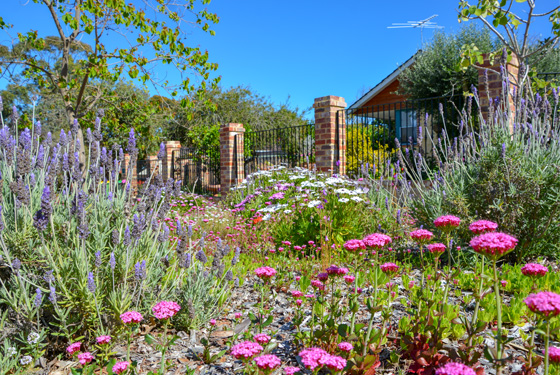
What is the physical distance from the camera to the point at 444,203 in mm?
4359

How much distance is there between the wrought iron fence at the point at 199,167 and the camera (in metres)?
16.0

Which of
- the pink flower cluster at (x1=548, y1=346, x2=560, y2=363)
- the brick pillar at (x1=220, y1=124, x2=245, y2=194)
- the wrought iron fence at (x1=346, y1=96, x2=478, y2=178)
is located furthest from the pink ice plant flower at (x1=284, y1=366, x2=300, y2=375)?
the brick pillar at (x1=220, y1=124, x2=245, y2=194)

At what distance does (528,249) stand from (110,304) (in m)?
3.97

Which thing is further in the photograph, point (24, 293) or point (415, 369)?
point (24, 293)

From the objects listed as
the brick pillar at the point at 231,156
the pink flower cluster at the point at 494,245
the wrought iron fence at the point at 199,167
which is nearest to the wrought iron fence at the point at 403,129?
the brick pillar at the point at 231,156

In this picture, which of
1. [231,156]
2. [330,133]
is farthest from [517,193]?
[231,156]

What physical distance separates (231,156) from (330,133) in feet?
14.3

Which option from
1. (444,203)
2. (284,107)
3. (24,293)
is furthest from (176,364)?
(284,107)

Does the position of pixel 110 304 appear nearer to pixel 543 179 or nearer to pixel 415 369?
pixel 415 369

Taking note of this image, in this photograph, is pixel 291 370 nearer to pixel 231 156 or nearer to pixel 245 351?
pixel 245 351

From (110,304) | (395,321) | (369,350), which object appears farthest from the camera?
(395,321)

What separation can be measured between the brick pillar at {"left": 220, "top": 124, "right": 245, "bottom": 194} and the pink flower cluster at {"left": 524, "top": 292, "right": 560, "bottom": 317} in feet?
38.0

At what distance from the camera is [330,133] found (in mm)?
9609

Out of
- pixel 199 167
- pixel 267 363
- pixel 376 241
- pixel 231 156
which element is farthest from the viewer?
pixel 199 167
